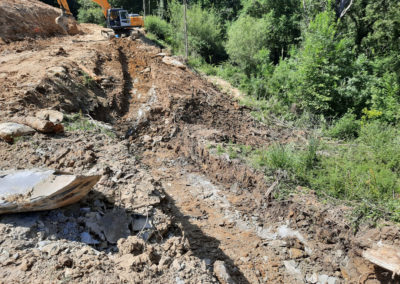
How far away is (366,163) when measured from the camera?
17.4 ft

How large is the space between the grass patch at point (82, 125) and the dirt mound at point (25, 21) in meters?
7.28

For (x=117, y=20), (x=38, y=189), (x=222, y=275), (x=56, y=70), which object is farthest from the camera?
(x=117, y=20)

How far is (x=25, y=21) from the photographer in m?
12.2

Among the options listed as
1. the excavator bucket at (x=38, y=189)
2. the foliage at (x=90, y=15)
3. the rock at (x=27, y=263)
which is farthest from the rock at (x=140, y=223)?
the foliage at (x=90, y=15)

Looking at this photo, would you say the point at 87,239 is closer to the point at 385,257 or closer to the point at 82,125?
the point at 82,125

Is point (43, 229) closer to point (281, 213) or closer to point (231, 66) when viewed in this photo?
point (281, 213)

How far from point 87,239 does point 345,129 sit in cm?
720

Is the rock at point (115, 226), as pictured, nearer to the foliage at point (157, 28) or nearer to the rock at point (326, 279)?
the rock at point (326, 279)

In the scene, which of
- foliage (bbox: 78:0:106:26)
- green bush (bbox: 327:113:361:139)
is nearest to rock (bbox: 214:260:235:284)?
green bush (bbox: 327:113:361:139)

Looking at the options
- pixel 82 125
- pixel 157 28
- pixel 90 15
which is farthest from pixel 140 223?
pixel 90 15

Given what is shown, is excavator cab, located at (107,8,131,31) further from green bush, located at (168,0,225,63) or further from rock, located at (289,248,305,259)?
rock, located at (289,248,305,259)

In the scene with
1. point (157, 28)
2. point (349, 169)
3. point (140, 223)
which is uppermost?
point (157, 28)

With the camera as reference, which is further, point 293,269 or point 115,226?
point 293,269

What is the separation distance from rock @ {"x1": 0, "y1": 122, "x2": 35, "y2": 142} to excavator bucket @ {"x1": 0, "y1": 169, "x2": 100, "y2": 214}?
191 cm
